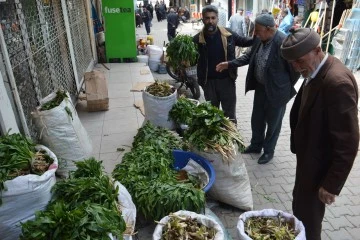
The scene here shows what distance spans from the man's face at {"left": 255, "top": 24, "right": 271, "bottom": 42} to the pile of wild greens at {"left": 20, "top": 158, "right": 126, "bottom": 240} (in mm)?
2423

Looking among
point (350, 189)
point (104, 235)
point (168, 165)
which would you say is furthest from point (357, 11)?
point (104, 235)

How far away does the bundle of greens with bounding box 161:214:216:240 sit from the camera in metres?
1.98

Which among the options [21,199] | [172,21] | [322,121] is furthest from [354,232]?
[172,21]

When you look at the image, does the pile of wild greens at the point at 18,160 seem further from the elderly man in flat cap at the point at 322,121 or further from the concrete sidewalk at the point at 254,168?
the elderly man in flat cap at the point at 322,121

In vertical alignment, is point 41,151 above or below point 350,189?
above

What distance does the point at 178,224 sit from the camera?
6.69ft

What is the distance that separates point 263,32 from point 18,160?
2.84 meters

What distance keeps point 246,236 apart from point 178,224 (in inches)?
18.4

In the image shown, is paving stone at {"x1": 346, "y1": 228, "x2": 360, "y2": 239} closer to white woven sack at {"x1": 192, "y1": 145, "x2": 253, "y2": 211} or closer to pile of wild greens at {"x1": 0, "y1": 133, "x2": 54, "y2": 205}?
white woven sack at {"x1": 192, "y1": 145, "x2": 253, "y2": 211}

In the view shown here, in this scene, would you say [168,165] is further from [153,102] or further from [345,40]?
[345,40]

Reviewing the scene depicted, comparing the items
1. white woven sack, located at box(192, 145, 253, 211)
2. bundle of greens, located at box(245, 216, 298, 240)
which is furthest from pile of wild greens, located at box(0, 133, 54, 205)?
bundle of greens, located at box(245, 216, 298, 240)

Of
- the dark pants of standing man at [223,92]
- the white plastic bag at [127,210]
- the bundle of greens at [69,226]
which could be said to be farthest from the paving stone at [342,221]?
the bundle of greens at [69,226]

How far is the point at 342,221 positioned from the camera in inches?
121

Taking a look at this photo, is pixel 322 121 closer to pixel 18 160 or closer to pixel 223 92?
pixel 18 160
